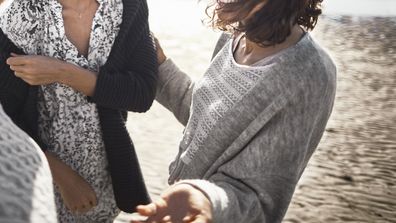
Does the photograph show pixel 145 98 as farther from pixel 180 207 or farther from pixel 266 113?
pixel 180 207

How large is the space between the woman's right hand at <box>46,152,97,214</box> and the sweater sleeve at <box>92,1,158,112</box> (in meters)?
0.24

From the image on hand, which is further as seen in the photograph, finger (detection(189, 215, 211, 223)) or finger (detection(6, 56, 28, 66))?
finger (detection(6, 56, 28, 66))

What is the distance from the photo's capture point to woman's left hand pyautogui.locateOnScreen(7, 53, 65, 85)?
129cm

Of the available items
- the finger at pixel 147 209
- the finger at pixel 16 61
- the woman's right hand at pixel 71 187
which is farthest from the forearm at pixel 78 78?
the finger at pixel 147 209

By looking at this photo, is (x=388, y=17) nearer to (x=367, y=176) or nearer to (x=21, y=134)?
(x=367, y=176)

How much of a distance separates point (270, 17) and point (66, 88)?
675 mm

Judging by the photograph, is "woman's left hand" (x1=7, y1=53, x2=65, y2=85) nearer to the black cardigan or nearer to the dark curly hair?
the black cardigan

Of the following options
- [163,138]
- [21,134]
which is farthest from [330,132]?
[21,134]

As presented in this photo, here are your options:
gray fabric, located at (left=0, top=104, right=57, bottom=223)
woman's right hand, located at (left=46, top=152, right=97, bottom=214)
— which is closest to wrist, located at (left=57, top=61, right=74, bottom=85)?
woman's right hand, located at (left=46, top=152, right=97, bottom=214)

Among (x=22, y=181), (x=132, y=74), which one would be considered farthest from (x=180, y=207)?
(x=132, y=74)

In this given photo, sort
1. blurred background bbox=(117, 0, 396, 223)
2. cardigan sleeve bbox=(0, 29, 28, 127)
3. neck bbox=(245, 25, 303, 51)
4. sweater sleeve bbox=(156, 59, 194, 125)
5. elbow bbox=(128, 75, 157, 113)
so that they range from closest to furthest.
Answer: neck bbox=(245, 25, 303, 51) → cardigan sleeve bbox=(0, 29, 28, 127) → elbow bbox=(128, 75, 157, 113) → sweater sleeve bbox=(156, 59, 194, 125) → blurred background bbox=(117, 0, 396, 223)

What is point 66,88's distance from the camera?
4.78 ft

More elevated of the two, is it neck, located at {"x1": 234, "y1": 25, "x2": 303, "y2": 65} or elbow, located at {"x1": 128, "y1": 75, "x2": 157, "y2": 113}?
neck, located at {"x1": 234, "y1": 25, "x2": 303, "y2": 65}

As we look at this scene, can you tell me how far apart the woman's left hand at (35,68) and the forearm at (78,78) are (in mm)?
15
